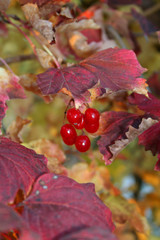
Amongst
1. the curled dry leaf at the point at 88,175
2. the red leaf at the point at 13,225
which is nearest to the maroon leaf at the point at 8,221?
the red leaf at the point at 13,225

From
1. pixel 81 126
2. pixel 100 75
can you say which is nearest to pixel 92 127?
pixel 81 126

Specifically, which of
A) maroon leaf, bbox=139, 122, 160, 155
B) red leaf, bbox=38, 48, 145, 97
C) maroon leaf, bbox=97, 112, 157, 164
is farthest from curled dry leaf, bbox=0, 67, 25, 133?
maroon leaf, bbox=139, 122, 160, 155

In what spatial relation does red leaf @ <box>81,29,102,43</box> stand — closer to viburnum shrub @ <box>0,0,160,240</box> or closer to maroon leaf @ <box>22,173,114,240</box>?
viburnum shrub @ <box>0,0,160,240</box>

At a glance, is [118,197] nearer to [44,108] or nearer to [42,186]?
[42,186]

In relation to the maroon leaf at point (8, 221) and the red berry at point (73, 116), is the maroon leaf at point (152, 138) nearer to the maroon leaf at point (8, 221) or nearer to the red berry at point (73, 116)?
the red berry at point (73, 116)

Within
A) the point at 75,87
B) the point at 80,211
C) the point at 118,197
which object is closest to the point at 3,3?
the point at 75,87
